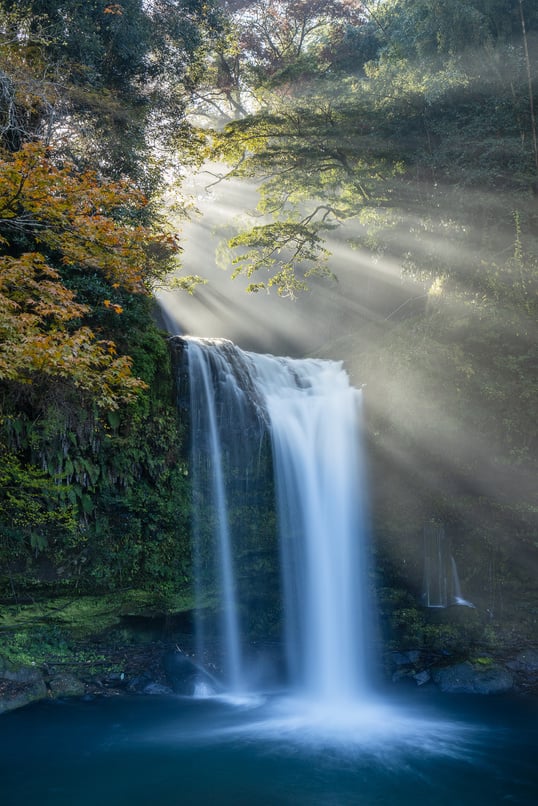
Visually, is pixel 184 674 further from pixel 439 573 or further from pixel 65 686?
pixel 439 573

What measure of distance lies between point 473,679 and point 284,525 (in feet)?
15.2

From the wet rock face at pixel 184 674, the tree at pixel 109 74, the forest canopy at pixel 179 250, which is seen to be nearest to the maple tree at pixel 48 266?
the forest canopy at pixel 179 250

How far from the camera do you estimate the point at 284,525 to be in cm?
1244

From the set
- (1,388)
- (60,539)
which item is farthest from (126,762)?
(1,388)

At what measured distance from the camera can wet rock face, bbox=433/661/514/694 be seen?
10586mm

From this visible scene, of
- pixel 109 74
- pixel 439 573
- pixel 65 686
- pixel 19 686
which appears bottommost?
pixel 65 686

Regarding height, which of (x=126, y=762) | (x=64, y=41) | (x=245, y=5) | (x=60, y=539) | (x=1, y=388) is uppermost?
(x=245, y=5)

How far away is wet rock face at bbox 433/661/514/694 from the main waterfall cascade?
151 centimetres

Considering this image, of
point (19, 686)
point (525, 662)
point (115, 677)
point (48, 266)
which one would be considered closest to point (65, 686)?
point (19, 686)

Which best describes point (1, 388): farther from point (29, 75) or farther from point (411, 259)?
point (411, 259)

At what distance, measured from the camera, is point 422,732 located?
29.3 feet

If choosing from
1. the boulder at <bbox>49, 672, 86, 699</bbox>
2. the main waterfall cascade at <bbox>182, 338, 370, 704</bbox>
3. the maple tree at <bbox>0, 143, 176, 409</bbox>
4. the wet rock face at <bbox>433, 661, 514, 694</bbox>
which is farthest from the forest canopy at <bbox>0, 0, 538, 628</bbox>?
the wet rock face at <bbox>433, 661, 514, 694</bbox>

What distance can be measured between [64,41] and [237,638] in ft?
41.8

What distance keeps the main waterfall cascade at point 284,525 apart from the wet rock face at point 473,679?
1509 mm
